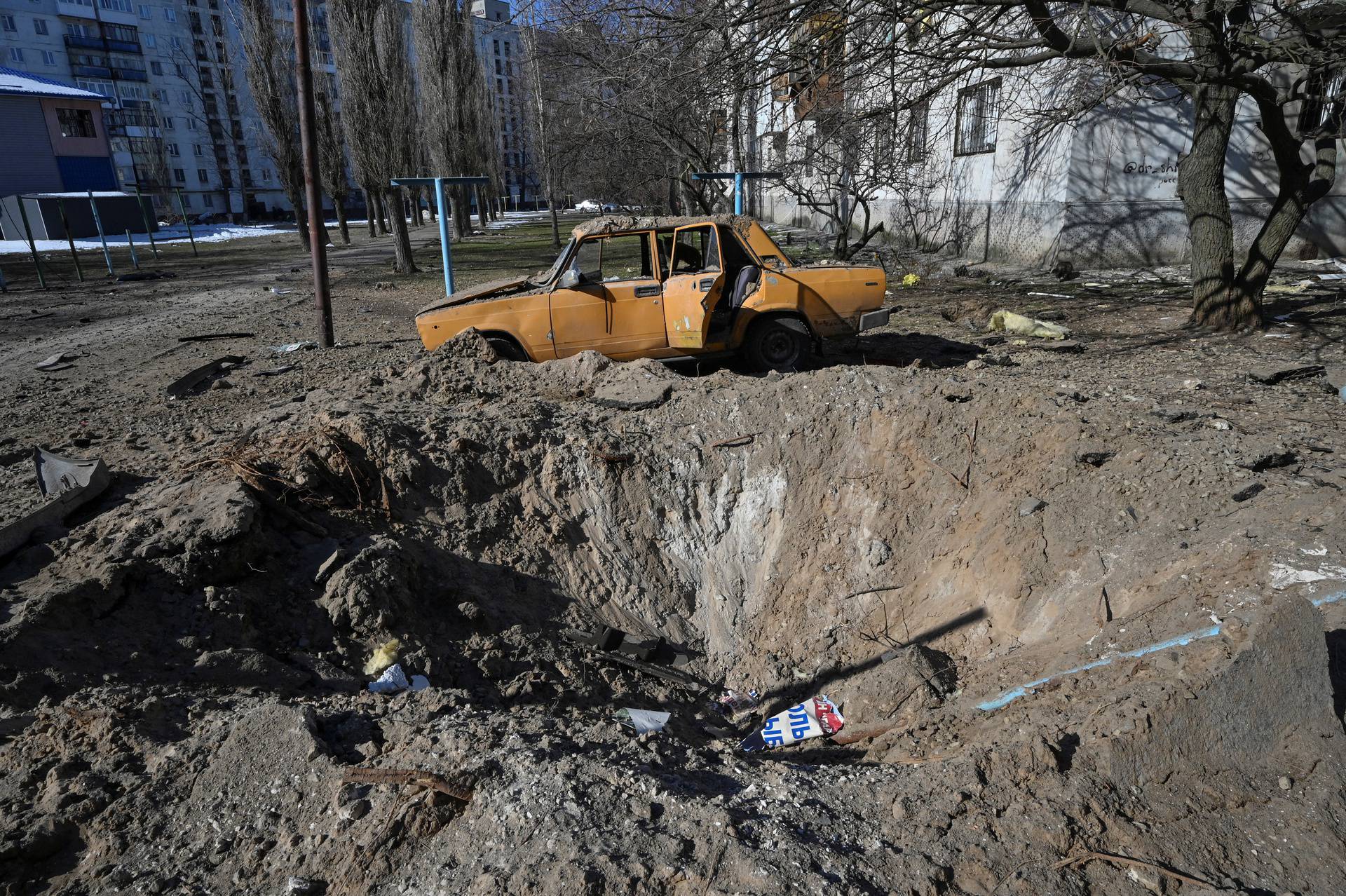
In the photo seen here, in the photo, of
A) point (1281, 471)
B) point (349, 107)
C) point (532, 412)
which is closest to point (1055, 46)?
point (1281, 471)

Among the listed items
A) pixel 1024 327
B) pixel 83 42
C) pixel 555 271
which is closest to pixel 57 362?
pixel 555 271

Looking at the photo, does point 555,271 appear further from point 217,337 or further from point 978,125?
point 978,125

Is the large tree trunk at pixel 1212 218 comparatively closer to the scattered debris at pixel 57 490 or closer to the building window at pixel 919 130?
the building window at pixel 919 130

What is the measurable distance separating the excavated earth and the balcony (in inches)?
2453

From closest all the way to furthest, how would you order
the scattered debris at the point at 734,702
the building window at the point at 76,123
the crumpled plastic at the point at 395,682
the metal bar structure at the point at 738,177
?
the crumpled plastic at the point at 395,682, the scattered debris at the point at 734,702, the metal bar structure at the point at 738,177, the building window at the point at 76,123

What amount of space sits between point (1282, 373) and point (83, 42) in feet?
225

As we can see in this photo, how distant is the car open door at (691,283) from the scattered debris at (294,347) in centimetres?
615

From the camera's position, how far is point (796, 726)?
398cm

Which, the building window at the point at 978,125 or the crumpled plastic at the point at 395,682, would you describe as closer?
the crumpled plastic at the point at 395,682

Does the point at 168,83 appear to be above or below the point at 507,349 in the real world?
above

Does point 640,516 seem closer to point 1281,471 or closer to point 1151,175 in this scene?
point 1281,471

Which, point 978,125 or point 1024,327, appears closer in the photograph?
point 1024,327

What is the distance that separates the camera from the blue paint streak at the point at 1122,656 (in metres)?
3.07

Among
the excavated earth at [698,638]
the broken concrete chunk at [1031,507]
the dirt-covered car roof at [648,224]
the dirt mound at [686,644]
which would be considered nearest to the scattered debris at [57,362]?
the excavated earth at [698,638]
